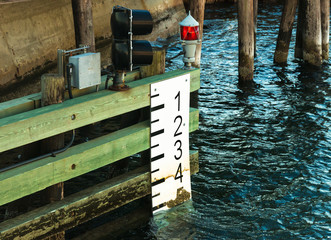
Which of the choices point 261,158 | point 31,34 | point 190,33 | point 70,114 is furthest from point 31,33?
point 70,114

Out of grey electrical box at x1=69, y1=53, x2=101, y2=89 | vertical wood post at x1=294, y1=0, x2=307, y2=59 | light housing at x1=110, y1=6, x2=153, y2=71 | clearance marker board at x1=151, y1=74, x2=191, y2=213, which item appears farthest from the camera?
vertical wood post at x1=294, y1=0, x2=307, y2=59

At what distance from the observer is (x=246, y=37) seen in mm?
11828

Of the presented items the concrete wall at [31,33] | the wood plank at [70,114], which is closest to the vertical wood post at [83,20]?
the concrete wall at [31,33]

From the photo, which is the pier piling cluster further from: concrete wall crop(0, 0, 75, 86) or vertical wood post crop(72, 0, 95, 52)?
vertical wood post crop(72, 0, 95, 52)

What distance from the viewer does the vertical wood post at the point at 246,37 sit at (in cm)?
1160

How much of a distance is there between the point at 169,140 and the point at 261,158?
282 centimetres

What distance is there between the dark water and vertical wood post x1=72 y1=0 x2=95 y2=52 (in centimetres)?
246

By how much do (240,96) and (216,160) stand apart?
3432 mm

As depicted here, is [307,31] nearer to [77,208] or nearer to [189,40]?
[189,40]

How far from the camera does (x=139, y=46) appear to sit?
19.5 ft

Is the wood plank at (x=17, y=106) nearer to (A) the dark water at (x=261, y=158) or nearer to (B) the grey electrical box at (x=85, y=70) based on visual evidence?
(B) the grey electrical box at (x=85, y=70)

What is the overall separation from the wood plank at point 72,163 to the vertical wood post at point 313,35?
25.5ft

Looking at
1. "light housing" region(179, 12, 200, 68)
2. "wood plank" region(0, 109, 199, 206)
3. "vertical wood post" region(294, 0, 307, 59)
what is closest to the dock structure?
"wood plank" region(0, 109, 199, 206)

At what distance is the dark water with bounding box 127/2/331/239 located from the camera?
22.2 feet
